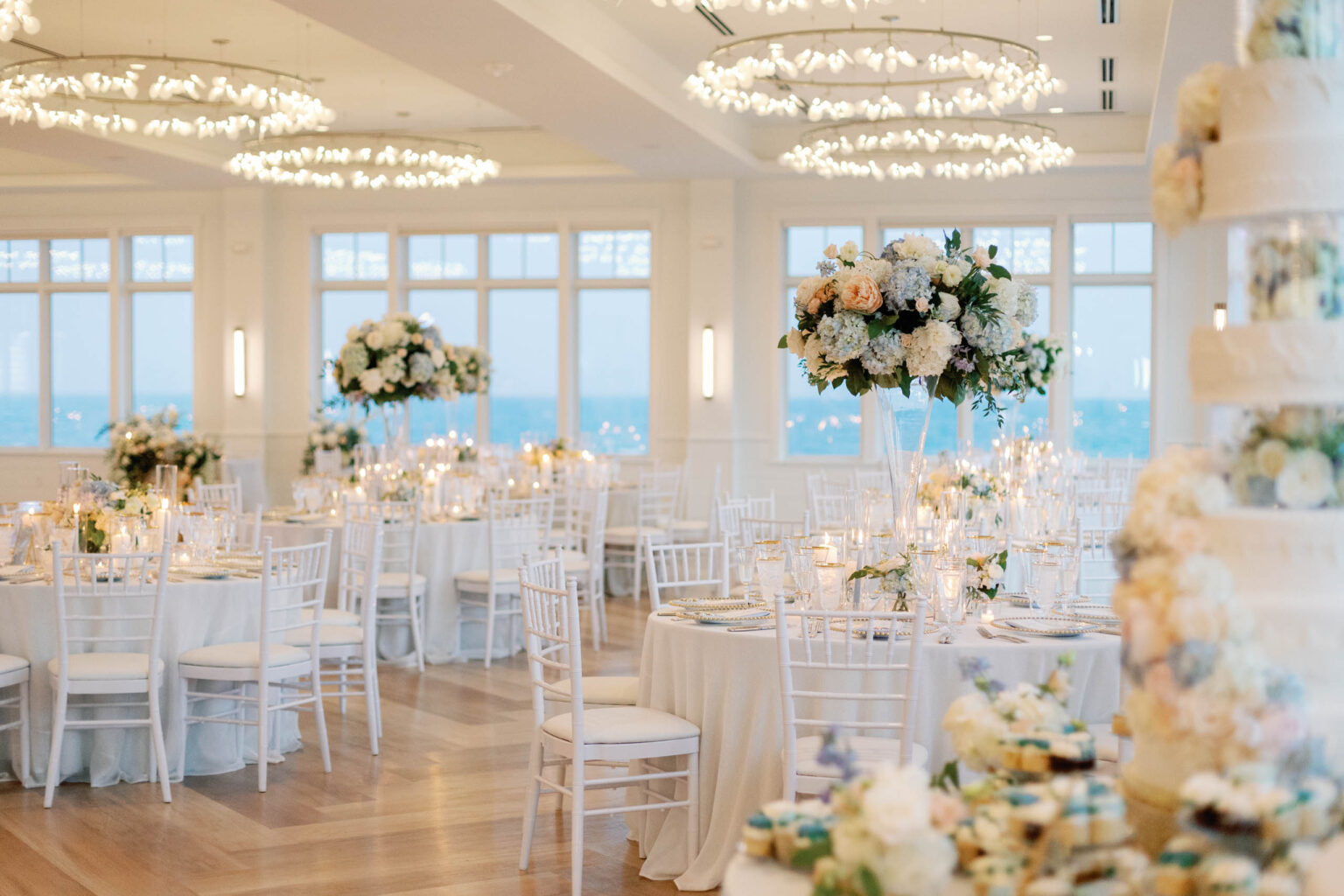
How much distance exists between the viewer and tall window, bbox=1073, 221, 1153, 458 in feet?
42.3

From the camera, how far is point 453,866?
15.1ft

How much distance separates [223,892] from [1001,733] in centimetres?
308

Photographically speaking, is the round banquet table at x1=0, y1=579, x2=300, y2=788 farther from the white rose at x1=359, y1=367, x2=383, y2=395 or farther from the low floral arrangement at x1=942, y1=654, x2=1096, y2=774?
the low floral arrangement at x1=942, y1=654, x2=1096, y2=774

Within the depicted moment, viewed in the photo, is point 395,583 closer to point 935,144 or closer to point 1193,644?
point 935,144

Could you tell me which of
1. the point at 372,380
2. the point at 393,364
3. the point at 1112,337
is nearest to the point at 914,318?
the point at 393,364

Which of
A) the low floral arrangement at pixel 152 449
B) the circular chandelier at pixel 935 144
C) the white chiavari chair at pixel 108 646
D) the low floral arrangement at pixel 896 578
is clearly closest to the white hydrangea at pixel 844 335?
the low floral arrangement at pixel 896 578

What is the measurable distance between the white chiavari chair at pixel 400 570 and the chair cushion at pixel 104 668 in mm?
2148

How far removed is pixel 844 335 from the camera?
14.9 ft

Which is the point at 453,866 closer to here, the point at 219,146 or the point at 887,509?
the point at 887,509

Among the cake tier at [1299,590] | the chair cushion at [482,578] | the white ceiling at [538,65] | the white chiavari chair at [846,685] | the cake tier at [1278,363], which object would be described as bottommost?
the chair cushion at [482,578]

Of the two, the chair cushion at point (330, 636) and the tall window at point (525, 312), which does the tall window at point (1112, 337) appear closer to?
the tall window at point (525, 312)

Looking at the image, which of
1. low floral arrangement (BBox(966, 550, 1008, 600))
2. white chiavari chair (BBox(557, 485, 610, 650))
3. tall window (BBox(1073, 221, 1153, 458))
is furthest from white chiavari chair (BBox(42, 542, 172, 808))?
tall window (BBox(1073, 221, 1153, 458))

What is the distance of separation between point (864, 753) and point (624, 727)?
2.53ft

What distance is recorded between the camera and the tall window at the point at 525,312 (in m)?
13.7
